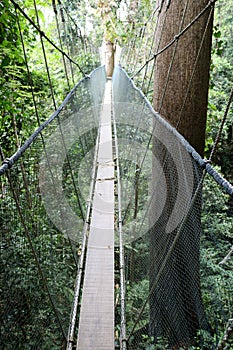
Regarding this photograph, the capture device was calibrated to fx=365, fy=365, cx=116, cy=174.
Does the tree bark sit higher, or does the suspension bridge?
the tree bark

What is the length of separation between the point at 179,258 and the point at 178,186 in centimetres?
35

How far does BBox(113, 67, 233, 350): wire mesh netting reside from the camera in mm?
1142

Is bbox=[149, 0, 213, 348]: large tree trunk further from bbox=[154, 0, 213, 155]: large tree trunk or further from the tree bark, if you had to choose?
the tree bark

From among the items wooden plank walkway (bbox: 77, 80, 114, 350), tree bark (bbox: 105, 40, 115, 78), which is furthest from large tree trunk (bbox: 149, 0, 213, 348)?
tree bark (bbox: 105, 40, 115, 78)

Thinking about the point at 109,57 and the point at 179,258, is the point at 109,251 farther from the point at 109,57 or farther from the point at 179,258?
the point at 109,57

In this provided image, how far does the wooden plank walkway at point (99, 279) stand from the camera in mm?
1484

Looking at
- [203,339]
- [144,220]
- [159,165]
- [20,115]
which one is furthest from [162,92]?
[203,339]

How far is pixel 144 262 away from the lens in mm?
1713

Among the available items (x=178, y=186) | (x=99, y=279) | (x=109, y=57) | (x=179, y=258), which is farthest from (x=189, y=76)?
(x=109, y=57)

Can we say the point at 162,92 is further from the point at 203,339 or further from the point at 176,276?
the point at 203,339

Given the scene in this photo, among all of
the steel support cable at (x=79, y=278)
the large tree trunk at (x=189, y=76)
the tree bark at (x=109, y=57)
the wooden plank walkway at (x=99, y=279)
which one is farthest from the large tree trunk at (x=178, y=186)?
the tree bark at (x=109, y=57)

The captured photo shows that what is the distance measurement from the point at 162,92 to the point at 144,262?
0.89 m

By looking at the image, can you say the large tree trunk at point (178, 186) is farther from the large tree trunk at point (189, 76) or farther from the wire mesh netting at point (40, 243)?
the wire mesh netting at point (40, 243)

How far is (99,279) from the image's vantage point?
182 centimetres
